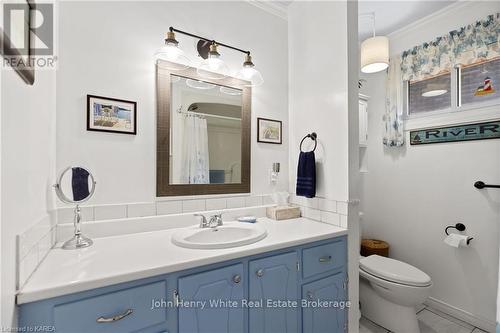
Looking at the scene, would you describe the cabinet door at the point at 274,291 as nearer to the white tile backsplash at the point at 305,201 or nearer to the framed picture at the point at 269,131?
Result: the white tile backsplash at the point at 305,201

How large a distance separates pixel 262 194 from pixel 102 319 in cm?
126

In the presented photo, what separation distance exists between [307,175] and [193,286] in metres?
1.05

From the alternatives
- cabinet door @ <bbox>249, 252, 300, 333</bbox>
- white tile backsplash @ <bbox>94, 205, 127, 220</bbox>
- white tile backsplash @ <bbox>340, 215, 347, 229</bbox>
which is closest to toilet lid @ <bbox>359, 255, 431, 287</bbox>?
white tile backsplash @ <bbox>340, 215, 347, 229</bbox>

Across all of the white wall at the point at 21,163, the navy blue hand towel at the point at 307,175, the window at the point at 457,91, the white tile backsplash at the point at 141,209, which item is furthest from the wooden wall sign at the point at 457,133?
the white wall at the point at 21,163

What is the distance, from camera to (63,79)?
46.9 inches

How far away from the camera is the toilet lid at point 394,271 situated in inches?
62.2

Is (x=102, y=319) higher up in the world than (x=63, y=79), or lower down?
lower down

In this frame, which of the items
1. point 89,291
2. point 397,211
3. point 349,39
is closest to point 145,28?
point 349,39

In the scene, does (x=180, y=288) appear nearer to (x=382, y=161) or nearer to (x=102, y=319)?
(x=102, y=319)

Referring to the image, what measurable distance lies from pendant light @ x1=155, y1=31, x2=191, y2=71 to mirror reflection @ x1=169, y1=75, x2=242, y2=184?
2.9 inches

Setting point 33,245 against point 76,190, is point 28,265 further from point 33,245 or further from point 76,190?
point 76,190

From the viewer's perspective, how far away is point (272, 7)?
191 cm

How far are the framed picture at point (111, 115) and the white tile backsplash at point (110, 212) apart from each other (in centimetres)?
43

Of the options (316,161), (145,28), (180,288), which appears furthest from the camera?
(316,161)
